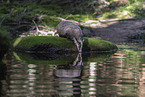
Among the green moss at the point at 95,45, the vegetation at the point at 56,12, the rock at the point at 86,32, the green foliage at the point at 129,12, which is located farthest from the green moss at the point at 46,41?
the green foliage at the point at 129,12

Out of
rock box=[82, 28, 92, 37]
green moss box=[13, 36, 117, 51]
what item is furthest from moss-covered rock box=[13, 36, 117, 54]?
rock box=[82, 28, 92, 37]

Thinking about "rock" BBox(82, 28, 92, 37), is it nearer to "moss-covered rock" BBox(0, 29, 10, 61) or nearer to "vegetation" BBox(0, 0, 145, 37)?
"vegetation" BBox(0, 0, 145, 37)

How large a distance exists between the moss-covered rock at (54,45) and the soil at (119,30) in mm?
5617

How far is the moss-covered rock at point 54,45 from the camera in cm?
1110

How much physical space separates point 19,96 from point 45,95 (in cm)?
37

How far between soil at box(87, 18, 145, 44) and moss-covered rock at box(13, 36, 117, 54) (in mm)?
5617

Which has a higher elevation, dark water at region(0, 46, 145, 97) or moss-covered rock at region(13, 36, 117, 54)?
dark water at region(0, 46, 145, 97)

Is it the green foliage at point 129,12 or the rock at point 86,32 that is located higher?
the green foliage at point 129,12

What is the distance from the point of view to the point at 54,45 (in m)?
11.1

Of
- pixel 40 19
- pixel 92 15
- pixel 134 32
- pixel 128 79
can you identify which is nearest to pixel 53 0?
pixel 92 15

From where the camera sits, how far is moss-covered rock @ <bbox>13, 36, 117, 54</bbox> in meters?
11.1

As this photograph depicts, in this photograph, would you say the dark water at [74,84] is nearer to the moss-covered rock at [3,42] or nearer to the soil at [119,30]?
the moss-covered rock at [3,42]

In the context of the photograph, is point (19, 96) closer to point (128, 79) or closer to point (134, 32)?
point (128, 79)

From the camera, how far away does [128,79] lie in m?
5.09
